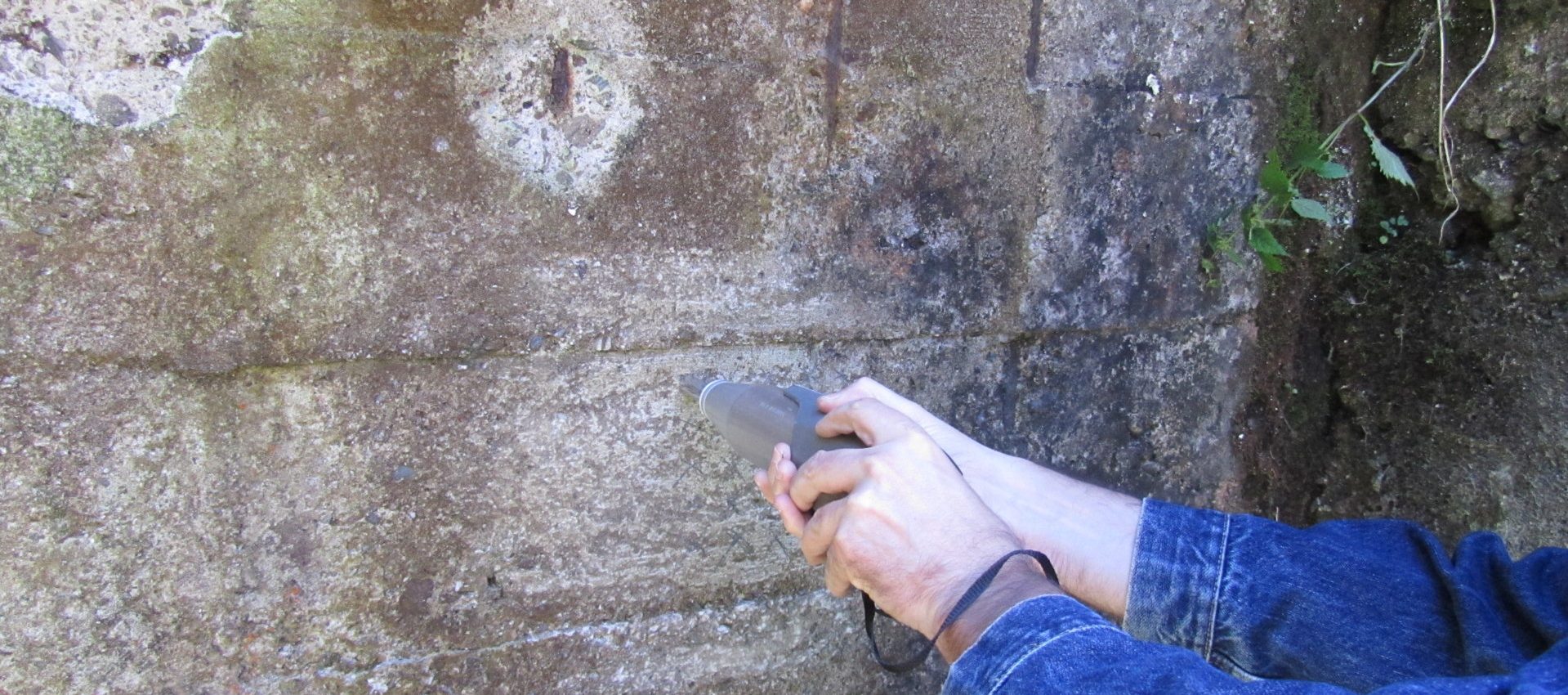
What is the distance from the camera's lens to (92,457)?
1604 mm

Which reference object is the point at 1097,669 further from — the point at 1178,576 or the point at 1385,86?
the point at 1385,86

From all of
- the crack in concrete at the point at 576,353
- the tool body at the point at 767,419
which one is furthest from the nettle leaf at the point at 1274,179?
the tool body at the point at 767,419

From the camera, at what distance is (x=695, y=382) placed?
6.40ft

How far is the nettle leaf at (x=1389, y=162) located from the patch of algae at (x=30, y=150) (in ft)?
9.11

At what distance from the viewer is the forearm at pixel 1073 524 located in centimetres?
187

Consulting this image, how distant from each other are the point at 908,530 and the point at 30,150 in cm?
149

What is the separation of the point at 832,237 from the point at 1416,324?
5.05 ft

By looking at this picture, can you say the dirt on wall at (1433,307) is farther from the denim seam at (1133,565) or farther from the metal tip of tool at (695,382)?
the metal tip of tool at (695,382)

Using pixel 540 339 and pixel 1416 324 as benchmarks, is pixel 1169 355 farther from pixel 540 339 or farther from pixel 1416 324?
pixel 540 339

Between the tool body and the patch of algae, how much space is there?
114 centimetres

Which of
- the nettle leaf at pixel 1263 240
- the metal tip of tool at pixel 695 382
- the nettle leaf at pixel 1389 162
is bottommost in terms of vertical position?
the metal tip of tool at pixel 695 382

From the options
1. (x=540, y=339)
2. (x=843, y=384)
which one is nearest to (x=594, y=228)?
(x=540, y=339)

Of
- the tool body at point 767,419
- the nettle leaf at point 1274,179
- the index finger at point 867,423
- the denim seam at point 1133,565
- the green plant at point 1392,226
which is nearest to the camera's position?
the index finger at point 867,423

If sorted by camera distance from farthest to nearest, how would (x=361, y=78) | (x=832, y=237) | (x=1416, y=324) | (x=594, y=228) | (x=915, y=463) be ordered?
(x=1416, y=324)
(x=832, y=237)
(x=594, y=228)
(x=361, y=78)
(x=915, y=463)
